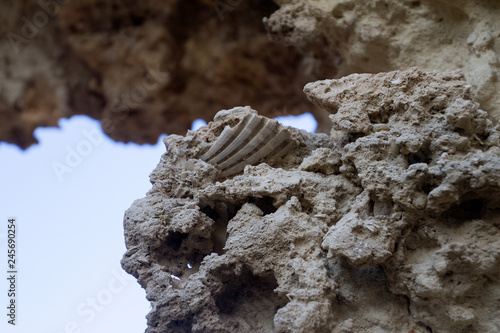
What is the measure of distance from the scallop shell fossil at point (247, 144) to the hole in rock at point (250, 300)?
40 centimetres

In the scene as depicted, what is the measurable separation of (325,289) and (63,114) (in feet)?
10.1

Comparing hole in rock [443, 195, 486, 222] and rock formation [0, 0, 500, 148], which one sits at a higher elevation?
rock formation [0, 0, 500, 148]

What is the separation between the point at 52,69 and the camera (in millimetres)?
3734

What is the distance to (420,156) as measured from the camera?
138 centimetres

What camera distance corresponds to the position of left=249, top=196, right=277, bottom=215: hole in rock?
1.49 metres

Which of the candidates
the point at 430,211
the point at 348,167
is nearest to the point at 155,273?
the point at 348,167

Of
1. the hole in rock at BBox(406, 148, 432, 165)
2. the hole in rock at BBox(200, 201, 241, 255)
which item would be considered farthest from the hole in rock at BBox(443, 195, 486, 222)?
the hole in rock at BBox(200, 201, 241, 255)

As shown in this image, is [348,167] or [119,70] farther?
[119,70]

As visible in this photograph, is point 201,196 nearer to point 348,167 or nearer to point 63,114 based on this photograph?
point 348,167

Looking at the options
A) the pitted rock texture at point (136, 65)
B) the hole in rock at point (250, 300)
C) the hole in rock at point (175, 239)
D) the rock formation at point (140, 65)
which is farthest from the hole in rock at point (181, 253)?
the pitted rock texture at point (136, 65)

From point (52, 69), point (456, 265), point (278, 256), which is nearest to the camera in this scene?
point (456, 265)

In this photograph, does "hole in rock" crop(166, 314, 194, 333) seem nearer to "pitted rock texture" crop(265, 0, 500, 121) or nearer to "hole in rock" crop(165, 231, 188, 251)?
"hole in rock" crop(165, 231, 188, 251)

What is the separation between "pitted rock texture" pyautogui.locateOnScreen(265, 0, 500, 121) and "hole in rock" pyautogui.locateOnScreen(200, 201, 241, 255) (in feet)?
2.98

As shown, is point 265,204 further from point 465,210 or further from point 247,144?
point 465,210
